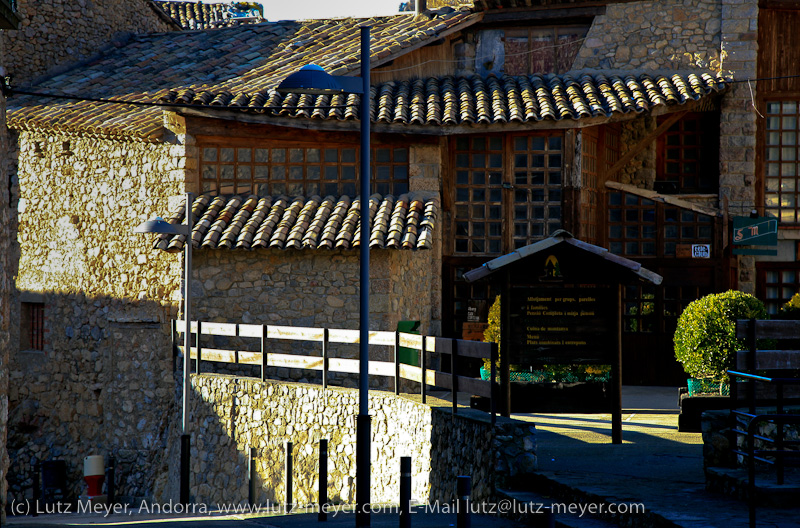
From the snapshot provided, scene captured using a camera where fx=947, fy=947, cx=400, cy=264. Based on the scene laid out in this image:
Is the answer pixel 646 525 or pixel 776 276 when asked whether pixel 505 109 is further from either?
pixel 646 525

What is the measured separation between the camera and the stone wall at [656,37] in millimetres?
17359

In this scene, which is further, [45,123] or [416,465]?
[45,123]

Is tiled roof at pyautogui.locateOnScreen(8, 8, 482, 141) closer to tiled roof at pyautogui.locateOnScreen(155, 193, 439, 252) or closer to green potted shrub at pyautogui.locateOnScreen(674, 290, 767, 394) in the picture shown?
tiled roof at pyautogui.locateOnScreen(155, 193, 439, 252)

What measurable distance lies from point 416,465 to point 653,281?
3442 mm

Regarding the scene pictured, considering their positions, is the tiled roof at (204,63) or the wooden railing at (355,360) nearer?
the wooden railing at (355,360)

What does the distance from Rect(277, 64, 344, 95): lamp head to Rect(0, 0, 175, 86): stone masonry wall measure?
501 inches

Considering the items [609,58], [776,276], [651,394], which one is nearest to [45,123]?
[609,58]

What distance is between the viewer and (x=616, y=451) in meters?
9.97

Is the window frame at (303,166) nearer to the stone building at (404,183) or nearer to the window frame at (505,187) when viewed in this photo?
the stone building at (404,183)

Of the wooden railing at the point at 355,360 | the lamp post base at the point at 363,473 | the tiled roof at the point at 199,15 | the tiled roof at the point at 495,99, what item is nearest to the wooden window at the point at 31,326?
the wooden railing at the point at 355,360

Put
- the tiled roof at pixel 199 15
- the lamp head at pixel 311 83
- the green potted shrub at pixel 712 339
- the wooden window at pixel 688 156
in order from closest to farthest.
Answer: the lamp head at pixel 311 83, the green potted shrub at pixel 712 339, the wooden window at pixel 688 156, the tiled roof at pixel 199 15

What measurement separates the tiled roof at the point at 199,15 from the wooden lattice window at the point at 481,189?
14.5 m

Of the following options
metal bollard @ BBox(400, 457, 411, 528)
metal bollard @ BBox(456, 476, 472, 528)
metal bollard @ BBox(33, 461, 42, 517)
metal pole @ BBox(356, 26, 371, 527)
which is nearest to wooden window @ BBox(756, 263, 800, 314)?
metal pole @ BBox(356, 26, 371, 527)

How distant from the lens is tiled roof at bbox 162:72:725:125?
15.8 m
